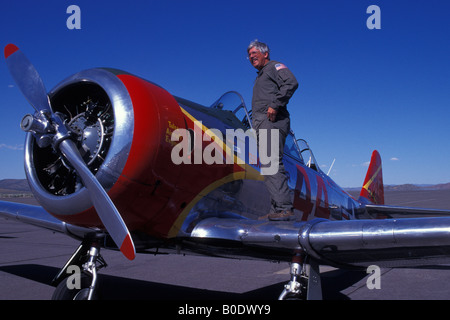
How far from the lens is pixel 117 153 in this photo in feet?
10.7

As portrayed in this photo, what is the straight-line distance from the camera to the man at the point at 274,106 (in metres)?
3.91

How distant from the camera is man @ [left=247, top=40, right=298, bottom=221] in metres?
3.91

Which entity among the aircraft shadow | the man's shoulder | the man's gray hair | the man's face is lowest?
the aircraft shadow

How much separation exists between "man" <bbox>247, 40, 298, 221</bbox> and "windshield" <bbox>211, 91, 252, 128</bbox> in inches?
31.2

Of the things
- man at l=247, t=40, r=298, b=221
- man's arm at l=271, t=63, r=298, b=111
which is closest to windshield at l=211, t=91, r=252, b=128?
man at l=247, t=40, r=298, b=221

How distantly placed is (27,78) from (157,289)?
3088mm

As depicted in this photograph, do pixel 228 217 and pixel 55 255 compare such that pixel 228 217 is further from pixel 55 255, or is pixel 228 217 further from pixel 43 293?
pixel 55 255

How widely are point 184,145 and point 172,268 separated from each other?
3878 mm

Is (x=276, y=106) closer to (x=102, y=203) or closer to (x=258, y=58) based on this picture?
(x=258, y=58)

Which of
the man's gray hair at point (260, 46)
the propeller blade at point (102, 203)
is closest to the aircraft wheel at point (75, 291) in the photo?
the propeller blade at point (102, 203)

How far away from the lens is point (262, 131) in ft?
13.3

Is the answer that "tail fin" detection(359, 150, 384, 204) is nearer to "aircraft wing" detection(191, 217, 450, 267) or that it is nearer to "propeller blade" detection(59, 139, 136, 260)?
"aircraft wing" detection(191, 217, 450, 267)

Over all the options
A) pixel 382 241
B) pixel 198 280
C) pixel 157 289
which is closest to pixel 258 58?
pixel 382 241
